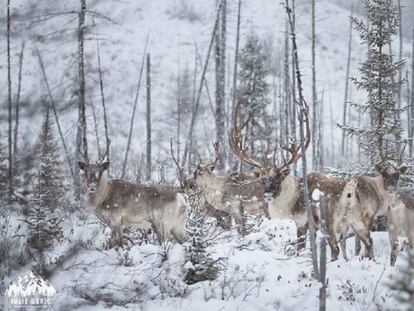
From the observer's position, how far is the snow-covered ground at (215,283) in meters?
5.34

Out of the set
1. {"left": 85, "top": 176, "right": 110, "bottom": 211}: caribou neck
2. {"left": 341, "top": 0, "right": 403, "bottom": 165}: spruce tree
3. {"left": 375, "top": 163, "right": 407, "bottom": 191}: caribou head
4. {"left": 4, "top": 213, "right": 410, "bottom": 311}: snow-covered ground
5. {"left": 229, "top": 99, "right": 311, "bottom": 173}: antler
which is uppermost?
{"left": 341, "top": 0, "right": 403, "bottom": 165}: spruce tree

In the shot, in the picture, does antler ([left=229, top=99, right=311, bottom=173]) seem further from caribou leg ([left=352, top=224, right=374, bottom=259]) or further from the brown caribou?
the brown caribou

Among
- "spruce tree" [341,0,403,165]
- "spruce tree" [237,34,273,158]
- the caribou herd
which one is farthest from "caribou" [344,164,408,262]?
"spruce tree" [237,34,273,158]

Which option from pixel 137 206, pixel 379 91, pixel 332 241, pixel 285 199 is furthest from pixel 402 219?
pixel 137 206

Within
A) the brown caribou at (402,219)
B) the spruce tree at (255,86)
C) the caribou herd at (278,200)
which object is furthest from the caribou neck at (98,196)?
the spruce tree at (255,86)

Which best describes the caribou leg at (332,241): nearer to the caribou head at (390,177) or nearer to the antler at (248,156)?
the antler at (248,156)

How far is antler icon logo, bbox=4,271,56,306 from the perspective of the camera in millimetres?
4545

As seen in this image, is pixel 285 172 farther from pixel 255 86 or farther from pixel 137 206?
pixel 255 86

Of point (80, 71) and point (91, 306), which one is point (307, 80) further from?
point (91, 306)

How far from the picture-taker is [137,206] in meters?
8.57

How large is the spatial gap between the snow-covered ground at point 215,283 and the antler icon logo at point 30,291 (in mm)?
148

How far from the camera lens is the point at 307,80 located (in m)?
46.2

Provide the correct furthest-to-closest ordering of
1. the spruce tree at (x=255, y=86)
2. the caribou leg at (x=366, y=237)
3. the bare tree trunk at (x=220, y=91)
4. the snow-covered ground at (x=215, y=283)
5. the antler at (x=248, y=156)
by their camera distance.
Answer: the spruce tree at (x=255, y=86) → the bare tree trunk at (x=220, y=91) → the antler at (x=248, y=156) → the caribou leg at (x=366, y=237) → the snow-covered ground at (x=215, y=283)

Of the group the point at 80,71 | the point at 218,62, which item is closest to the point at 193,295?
the point at 80,71
